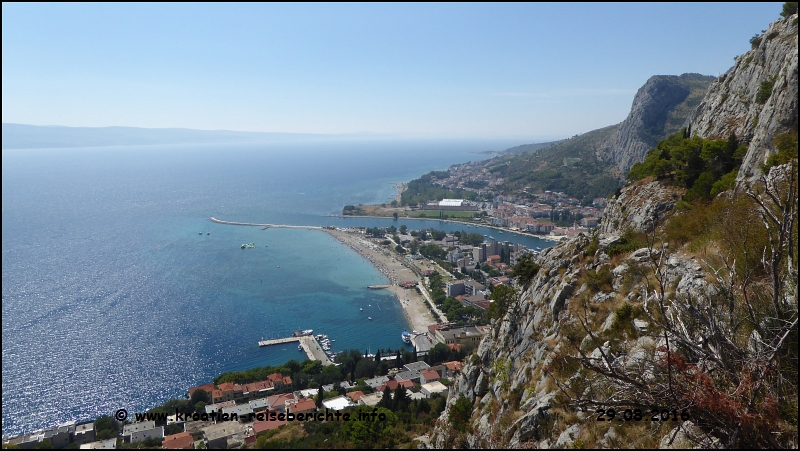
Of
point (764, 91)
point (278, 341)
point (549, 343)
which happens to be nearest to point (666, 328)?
point (549, 343)

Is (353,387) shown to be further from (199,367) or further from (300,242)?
(300,242)

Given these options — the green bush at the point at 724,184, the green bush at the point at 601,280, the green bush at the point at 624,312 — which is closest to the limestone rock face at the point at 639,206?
the green bush at the point at 724,184

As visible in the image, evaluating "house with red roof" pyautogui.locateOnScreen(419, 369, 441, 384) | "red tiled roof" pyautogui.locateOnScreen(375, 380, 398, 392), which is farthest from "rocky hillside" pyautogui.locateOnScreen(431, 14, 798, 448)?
"house with red roof" pyautogui.locateOnScreen(419, 369, 441, 384)

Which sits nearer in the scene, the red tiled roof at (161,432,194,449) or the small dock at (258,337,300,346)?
the red tiled roof at (161,432,194,449)

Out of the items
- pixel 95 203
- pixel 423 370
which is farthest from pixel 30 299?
pixel 95 203

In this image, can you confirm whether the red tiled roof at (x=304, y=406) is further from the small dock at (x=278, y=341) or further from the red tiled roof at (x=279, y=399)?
the small dock at (x=278, y=341)

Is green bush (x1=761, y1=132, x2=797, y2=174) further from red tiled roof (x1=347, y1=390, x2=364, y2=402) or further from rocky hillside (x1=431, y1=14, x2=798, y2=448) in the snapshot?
red tiled roof (x1=347, y1=390, x2=364, y2=402)

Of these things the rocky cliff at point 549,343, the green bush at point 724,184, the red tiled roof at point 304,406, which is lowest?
the red tiled roof at point 304,406
